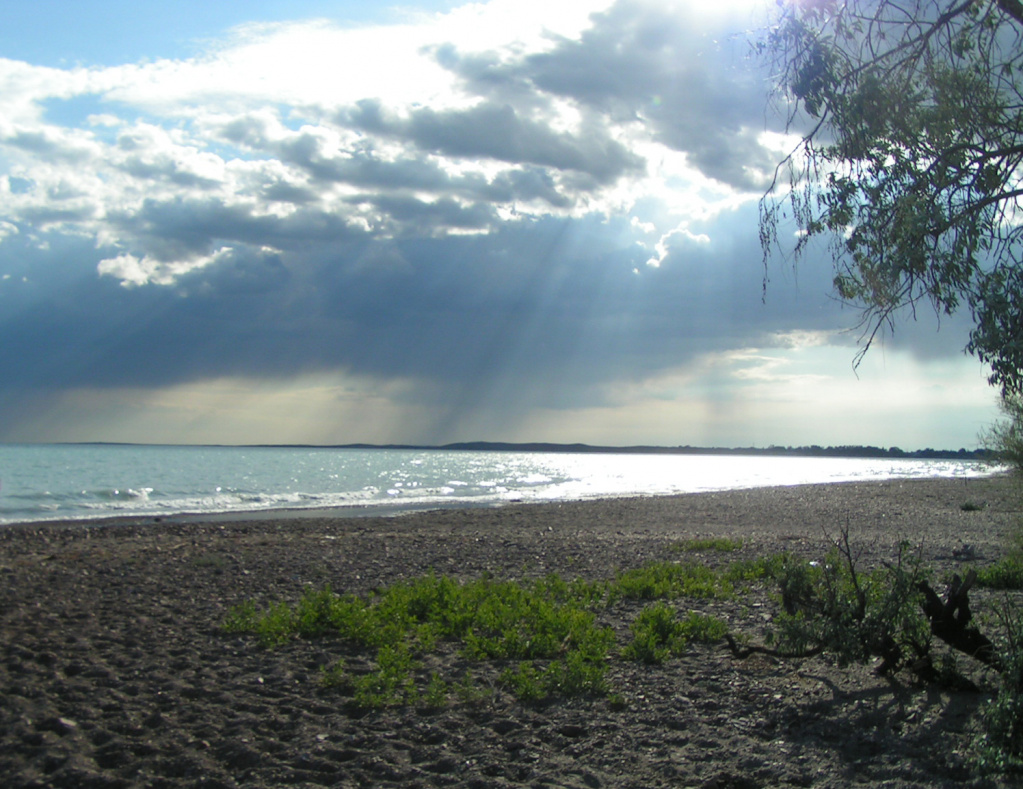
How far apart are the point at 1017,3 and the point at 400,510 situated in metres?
30.0

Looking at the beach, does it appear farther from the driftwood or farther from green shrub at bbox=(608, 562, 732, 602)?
green shrub at bbox=(608, 562, 732, 602)

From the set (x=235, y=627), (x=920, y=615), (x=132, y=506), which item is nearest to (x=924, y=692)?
(x=920, y=615)

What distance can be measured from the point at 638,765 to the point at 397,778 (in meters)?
1.67

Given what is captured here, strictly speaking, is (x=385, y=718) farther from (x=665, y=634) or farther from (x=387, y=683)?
(x=665, y=634)

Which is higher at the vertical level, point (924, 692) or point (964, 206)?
point (964, 206)

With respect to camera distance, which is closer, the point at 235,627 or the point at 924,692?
the point at 924,692

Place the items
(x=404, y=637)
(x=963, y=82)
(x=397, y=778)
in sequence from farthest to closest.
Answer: (x=404, y=637)
(x=963, y=82)
(x=397, y=778)

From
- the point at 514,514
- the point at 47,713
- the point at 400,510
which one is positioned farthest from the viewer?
the point at 400,510

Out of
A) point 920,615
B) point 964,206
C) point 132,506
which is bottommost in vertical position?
point 132,506

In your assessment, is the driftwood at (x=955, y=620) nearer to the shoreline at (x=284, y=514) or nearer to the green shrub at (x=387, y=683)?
the green shrub at (x=387, y=683)

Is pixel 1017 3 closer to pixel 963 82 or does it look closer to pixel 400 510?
pixel 963 82

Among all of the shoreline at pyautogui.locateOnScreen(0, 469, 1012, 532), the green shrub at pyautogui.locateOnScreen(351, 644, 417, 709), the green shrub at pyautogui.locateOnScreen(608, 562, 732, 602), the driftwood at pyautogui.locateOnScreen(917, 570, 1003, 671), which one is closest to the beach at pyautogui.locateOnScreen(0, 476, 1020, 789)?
the green shrub at pyautogui.locateOnScreen(351, 644, 417, 709)

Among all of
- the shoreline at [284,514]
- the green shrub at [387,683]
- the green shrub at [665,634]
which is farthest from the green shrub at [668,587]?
the shoreline at [284,514]

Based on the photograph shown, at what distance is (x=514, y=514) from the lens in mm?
30250
